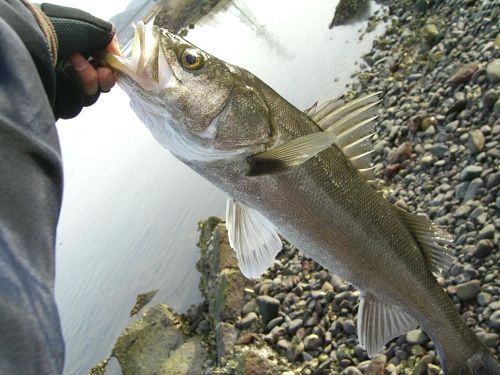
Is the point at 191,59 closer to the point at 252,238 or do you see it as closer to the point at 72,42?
the point at 72,42

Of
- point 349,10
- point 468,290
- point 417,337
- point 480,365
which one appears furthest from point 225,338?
point 349,10

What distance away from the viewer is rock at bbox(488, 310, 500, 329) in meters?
4.07

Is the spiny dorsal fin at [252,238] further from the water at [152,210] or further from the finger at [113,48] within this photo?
the water at [152,210]

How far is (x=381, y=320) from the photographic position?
2.90 m

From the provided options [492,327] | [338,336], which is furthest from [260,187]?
[338,336]

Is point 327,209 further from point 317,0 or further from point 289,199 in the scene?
point 317,0

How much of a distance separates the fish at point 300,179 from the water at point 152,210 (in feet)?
21.6

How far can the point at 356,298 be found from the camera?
558 centimetres

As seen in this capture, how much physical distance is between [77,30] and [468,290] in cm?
414

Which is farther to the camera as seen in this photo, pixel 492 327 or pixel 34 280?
pixel 492 327

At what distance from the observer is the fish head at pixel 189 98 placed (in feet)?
7.94

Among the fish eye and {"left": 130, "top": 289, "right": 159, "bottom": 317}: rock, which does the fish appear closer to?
the fish eye

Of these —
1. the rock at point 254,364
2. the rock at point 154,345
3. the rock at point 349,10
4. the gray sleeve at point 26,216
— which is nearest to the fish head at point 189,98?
the gray sleeve at point 26,216

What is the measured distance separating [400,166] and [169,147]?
5351 millimetres
